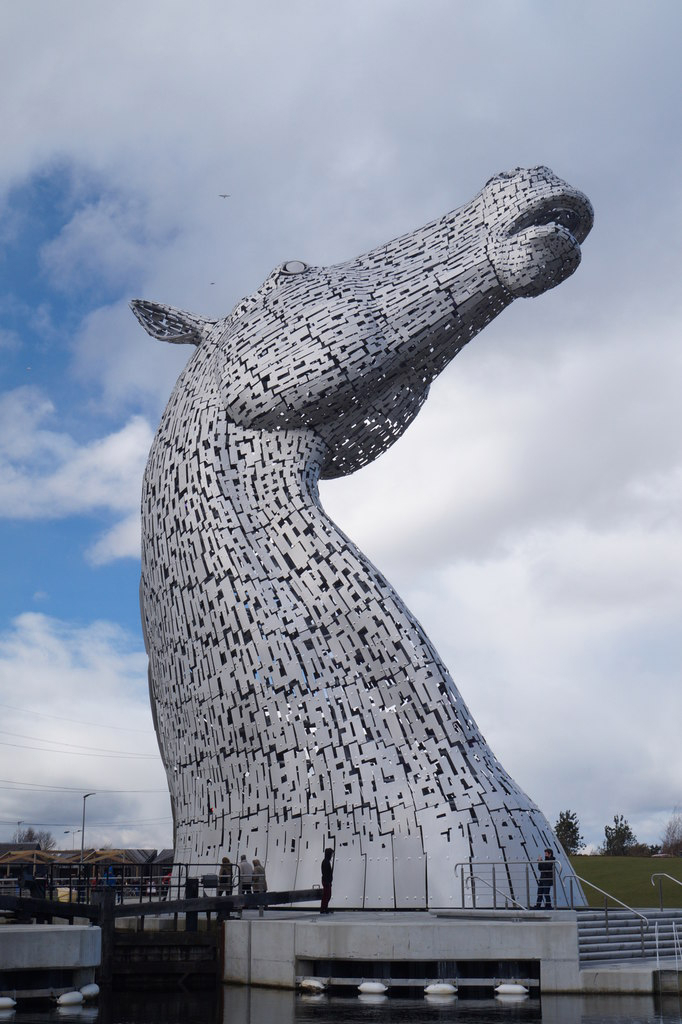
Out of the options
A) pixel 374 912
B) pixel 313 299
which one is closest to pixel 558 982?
pixel 374 912

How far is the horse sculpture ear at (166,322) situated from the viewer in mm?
19531

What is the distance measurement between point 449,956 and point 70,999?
3.42m

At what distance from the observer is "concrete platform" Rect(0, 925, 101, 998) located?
9930 millimetres

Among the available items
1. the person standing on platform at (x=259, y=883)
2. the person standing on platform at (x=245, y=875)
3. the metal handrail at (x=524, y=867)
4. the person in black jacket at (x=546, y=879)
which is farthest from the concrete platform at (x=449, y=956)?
the person standing on platform at (x=259, y=883)

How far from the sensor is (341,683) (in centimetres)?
1475

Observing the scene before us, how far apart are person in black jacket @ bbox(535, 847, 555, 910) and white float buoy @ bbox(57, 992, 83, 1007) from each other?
540 centimetres

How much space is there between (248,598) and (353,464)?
372 cm

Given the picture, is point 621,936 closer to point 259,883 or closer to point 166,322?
point 259,883

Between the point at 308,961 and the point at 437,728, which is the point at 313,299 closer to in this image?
the point at 437,728

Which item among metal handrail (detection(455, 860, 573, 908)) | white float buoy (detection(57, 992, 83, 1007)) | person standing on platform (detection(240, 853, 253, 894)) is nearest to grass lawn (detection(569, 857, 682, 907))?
metal handrail (detection(455, 860, 573, 908))

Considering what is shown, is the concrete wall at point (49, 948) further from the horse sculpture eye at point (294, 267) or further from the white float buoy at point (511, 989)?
the horse sculpture eye at point (294, 267)

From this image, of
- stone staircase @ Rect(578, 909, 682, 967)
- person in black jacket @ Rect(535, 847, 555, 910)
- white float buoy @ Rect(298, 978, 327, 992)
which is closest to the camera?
white float buoy @ Rect(298, 978, 327, 992)

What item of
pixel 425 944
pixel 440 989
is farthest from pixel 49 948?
pixel 440 989

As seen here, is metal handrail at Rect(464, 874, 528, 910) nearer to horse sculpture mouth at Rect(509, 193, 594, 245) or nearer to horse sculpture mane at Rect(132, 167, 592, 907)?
horse sculpture mane at Rect(132, 167, 592, 907)
